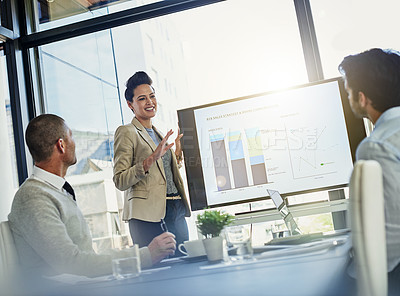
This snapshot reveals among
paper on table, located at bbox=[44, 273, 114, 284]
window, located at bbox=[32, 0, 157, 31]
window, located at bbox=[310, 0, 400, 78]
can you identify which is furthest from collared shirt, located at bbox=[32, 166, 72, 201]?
window, located at bbox=[32, 0, 157, 31]

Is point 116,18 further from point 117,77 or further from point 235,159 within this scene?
point 235,159

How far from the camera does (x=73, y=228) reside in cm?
183

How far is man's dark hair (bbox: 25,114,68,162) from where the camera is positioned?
2.03 meters

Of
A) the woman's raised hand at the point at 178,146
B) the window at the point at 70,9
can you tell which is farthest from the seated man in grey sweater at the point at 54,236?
the window at the point at 70,9

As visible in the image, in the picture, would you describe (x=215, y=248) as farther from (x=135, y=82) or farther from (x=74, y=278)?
(x=135, y=82)

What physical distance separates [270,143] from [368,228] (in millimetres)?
2173

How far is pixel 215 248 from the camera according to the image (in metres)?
1.43

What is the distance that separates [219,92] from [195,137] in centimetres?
46

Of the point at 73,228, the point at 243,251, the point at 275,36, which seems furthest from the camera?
the point at 275,36

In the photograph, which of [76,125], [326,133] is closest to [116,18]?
[76,125]

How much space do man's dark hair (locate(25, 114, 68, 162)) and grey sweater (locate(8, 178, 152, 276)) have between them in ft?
0.93

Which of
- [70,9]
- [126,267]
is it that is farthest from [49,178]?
[70,9]

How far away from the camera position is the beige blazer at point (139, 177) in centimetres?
295

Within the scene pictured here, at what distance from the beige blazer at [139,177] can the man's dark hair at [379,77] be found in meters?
1.66
